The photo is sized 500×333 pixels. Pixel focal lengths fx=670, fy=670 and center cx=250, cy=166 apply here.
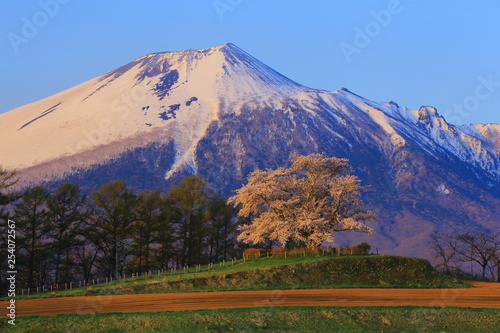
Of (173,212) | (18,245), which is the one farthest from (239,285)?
(173,212)

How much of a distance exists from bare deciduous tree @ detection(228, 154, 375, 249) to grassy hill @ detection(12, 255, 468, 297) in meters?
9.49

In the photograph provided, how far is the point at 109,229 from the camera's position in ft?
255

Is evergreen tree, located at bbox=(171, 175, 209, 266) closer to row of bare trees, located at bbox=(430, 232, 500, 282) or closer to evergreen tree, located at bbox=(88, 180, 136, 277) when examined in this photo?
evergreen tree, located at bbox=(88, 180, 136, 277)

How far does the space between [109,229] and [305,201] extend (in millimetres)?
25435

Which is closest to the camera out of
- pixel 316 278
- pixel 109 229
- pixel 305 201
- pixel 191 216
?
pixel 316 278

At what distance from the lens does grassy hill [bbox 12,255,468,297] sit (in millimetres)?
47469

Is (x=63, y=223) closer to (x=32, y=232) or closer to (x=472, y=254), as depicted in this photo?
(x=32, y=232)

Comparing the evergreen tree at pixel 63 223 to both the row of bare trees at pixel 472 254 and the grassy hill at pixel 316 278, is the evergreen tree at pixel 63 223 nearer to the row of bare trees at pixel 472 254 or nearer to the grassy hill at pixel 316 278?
the grassy hill at pixel 316 278

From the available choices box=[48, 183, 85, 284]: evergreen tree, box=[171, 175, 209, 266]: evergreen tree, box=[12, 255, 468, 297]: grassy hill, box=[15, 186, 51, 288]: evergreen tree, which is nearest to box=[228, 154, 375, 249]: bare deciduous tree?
box=[12, 255, 468, 297]: grassy hill

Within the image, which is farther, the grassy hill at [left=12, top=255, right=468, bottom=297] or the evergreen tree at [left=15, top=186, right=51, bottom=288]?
the evergreen tree at [left=15, top=186, right=51, bottom=288]

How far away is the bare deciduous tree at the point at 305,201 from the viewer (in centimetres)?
6225

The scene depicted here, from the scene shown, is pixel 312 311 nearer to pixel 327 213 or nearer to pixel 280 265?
pixel 280 265

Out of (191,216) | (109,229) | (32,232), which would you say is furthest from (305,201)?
(32,232)

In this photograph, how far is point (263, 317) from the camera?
110 ft
